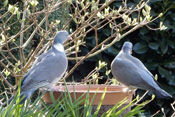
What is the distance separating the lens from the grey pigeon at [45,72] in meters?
2.72

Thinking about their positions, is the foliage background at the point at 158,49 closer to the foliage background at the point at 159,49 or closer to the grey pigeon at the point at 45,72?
the foliage background at the point at 159,49

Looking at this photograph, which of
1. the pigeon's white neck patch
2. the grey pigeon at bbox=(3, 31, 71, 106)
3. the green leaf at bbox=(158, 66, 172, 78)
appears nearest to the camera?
the grey pigeon at bbox=(3, 31, 71, 106)

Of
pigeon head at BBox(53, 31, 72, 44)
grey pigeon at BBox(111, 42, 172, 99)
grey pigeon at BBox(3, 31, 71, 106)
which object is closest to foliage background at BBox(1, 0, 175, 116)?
grey pigeon at BBox(111, 42, 172, 99)

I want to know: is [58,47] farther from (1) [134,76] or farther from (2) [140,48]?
(2) [140,48]

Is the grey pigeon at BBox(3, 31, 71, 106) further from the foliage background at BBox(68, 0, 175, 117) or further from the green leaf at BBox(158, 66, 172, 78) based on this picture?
the green leaf at BBox(158, 66, 172, 78)

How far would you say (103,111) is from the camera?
2.41m

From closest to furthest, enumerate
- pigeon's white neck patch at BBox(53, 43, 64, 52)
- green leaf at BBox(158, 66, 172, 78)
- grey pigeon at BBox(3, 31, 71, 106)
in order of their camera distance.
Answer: grey pigeon at BBox(3, 31, 71, 106) < pigeon's white neck patch at BBox(53, 43, 64, 52) < green leaf at BBox(158, 66, 172, 78)

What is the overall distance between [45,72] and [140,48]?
226 centimetres

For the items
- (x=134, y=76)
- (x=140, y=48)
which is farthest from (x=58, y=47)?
(x=140, y=48)

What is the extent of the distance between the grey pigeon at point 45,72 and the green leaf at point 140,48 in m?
1.98

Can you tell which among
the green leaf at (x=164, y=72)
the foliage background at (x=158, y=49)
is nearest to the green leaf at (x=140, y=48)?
the foliage background at (x=158, y=49)

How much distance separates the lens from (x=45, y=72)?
2.81 meters

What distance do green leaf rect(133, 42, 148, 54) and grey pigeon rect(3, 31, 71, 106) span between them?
77.8 inches

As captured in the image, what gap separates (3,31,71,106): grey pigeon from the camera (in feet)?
8.92
